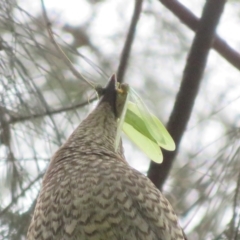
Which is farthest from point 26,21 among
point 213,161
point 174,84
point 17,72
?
point 174,84

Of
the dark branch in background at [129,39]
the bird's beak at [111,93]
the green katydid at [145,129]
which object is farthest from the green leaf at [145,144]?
the dark branch in background at [129,39]

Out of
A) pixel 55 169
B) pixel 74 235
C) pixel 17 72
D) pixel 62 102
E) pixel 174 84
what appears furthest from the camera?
pixel 174 84

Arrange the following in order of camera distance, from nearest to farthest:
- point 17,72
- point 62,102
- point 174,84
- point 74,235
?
point 74,235 → point 17,72 → point 62,102 → point 174,84

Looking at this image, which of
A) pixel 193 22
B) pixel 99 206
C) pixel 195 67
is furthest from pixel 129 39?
pixel 99 206

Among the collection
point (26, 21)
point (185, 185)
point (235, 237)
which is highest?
point (26, 21)

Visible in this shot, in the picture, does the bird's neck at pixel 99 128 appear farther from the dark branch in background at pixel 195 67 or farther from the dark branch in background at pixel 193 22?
the dark branch in background at pixel 193 22

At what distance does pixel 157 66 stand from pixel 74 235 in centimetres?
246

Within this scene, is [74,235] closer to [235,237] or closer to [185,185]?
[235,237]

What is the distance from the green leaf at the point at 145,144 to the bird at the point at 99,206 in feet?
0.21

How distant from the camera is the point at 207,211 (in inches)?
106

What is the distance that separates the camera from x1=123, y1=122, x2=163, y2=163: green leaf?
239 cm

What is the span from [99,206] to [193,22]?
0.87 meters

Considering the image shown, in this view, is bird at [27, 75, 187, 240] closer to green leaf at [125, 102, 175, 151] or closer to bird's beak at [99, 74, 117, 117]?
green leaf at [125, 102, 175, 151]

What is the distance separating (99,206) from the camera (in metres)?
2.20
